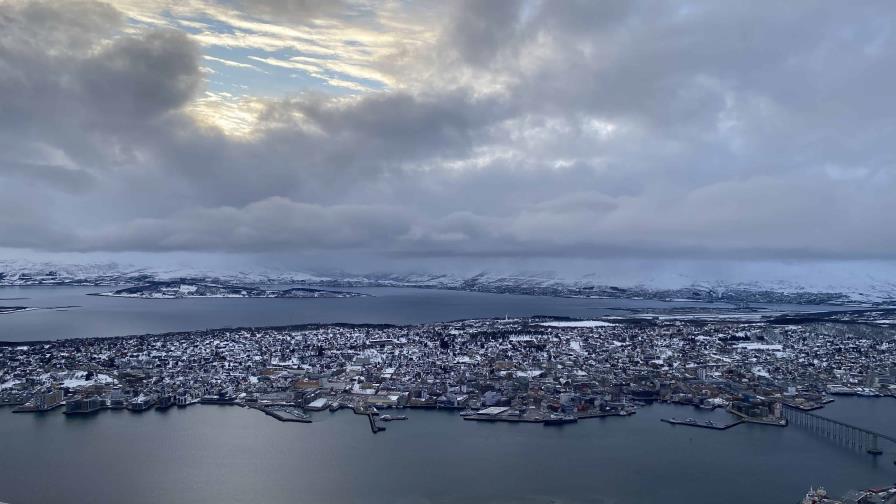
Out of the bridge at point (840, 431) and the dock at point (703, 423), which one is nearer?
the bridge at point (840, 431)

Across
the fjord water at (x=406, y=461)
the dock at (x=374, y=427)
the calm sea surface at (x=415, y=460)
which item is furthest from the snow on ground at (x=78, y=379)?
the dock at (x=374, y=427)

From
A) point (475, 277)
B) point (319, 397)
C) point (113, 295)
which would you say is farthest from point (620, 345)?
point (475, 277)

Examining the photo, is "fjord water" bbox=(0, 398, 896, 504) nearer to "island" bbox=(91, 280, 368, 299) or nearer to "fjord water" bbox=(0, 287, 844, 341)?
"fjord water" bbox=(0, 287, 844, 341)

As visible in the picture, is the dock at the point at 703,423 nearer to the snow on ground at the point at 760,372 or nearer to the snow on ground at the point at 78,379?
the snow on ground at the point at 760,372

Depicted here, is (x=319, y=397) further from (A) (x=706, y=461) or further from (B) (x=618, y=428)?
(A) (x=706, y=461)

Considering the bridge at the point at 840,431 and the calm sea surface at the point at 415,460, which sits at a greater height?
the bridge at the point at 840,431

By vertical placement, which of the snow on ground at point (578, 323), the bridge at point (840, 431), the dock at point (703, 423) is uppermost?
the snow on ground at point (578, 323)

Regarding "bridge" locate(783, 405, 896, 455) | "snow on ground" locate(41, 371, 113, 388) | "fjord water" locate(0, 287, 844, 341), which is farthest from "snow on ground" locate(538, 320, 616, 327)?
"snow on ground" locate(41, 371, 113, 388)
